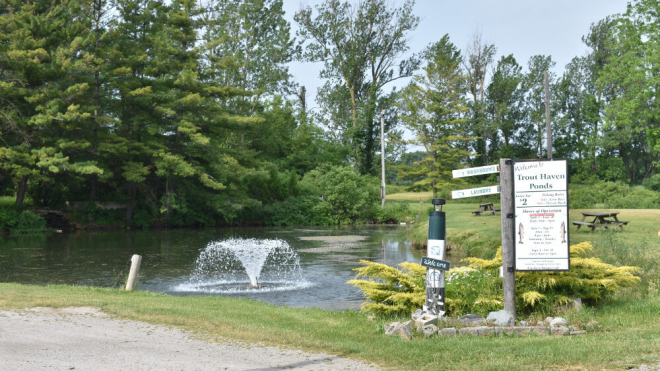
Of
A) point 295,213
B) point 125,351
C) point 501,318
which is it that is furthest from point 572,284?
point 295,213

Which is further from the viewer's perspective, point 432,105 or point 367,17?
point 367,17

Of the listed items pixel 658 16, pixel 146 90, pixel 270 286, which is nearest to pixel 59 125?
pixel 146 90

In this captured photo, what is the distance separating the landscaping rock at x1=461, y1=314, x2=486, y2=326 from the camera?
8.99 meters

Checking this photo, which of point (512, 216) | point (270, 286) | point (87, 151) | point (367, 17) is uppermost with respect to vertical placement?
point (367, 17)

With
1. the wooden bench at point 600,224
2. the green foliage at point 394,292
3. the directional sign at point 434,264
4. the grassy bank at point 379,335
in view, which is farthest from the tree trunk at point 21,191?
the directional sign at point 434,264

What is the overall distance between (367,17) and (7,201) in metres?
41.4

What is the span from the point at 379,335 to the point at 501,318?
1894 mm

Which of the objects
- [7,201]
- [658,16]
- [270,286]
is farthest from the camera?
[7,201]

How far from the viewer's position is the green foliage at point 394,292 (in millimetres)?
10172

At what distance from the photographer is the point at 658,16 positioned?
36.8m

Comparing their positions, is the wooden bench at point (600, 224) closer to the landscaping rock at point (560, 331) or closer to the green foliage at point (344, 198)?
the landscaping rock at point (560, 331)

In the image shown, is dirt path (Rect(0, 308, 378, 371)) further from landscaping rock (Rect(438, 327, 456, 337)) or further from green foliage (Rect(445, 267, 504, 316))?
green foliage (Rect(445, 267, 504, 316))

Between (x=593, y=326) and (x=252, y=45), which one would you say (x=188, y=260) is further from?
(x=252, y=45)

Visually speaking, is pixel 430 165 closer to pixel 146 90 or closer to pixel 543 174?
pixel 146 90
